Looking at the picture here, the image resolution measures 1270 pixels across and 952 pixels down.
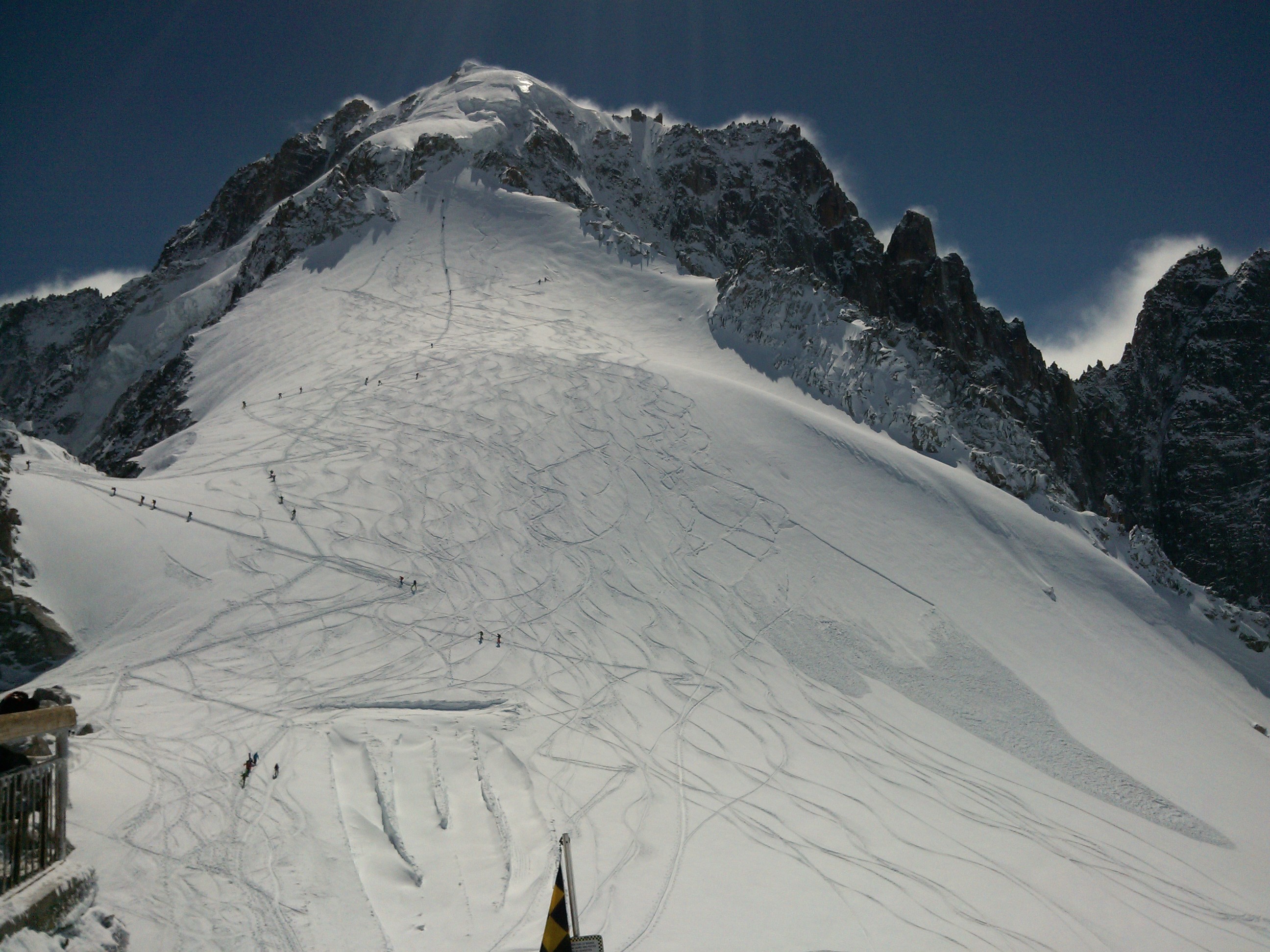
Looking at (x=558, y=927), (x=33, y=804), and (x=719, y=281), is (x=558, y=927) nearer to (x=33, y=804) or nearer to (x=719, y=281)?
(x=33, y=804)

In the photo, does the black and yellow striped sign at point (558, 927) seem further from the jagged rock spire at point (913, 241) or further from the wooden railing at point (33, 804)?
the jagged rock spire at point (913, 241)

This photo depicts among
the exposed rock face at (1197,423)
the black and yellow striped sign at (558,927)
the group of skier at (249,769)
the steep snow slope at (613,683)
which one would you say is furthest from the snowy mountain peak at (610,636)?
the exposed rock face at (1197,423)

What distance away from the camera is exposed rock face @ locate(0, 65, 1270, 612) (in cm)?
6669

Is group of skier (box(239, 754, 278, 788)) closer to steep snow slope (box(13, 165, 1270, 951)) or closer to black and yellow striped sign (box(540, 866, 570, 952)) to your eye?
steep snow slope (box(13, 165, 1270, 951))

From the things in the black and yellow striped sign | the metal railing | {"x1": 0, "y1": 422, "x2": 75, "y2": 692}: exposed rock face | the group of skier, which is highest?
the black and yellow striped sign

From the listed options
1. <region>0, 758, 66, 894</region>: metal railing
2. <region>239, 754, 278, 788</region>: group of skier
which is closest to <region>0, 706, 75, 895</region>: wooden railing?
<region>0, 758, 66, 894</region>: metal railing

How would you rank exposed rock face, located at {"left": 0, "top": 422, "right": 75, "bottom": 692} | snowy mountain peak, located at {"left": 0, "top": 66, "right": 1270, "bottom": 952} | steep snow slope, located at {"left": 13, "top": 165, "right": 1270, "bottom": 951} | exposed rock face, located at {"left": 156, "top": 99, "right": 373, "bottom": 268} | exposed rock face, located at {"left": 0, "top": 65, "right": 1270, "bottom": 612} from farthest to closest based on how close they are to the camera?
exposed rock face, located at {"left": 156, "top": 99, "right": 373, "bottom": 268}, exposed rock face, located at {"left": 0, "top": 65, "right": 1270, "bottom": 612}, exposed rock face, located at {"left": 0, "top": 422, "right": 75, "bottom": 692}, snowy mountain peak, located at {"left": 0, "top": 66, "right": 1270, "bottom": 952}, steep snow slope, located at {"left": 13, "top": 165, "right": 1270, "bottom": 951}

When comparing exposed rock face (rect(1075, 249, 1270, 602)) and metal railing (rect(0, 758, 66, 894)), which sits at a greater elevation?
exposed rock face (rect(1075, 249, 1270, 602))

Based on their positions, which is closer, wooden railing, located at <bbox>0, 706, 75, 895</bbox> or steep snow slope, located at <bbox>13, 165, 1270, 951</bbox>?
wooden railing, located at <bbox>0, 706, 75, 895</bbox>

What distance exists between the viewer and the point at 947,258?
8781cm

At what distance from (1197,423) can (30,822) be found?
113 m

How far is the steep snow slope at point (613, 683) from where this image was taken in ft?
39.7

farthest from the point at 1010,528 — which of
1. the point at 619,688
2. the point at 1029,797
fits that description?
the point at 619,688

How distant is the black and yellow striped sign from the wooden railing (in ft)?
17.3
